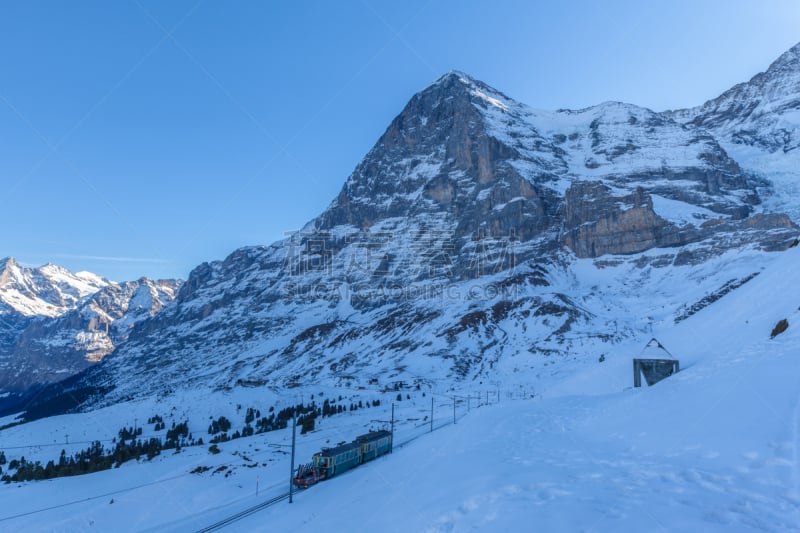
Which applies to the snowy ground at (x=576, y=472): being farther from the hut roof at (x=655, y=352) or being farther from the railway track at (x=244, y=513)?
the hut roof at (x=655, y=352)

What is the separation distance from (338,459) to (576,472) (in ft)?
70.8

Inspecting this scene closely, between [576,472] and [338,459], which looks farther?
[338,459]

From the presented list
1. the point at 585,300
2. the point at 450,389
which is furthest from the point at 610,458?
the point at 585,300

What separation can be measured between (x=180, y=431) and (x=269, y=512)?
3490 cm

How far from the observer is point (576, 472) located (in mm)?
12477

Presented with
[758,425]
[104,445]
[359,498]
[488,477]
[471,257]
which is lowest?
[104,445]

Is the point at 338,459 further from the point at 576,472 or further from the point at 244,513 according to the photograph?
the point at 576,472

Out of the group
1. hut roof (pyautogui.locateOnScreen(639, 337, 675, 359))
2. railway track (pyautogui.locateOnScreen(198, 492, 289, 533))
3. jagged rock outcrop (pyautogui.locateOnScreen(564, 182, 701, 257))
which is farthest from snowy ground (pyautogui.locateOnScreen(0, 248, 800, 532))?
jagged rock outcrop (pyautogui.locateOnScreen(564, 182, 701, 257))

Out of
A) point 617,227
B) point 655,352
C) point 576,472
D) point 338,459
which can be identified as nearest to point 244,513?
point 338,459

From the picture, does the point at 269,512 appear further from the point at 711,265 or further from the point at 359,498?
the point at 711,265

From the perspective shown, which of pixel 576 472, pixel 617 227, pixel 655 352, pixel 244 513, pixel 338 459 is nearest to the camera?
pixel 576 472

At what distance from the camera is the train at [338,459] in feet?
94.7

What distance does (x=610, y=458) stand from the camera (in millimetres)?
13875

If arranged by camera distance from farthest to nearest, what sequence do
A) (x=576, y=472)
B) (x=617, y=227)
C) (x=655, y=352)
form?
(x=617, y=227)
(x=655, y=352)
(x=576, y=472)
